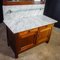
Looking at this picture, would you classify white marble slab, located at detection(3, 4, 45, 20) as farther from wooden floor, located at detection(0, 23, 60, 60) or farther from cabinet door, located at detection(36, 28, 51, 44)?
wooden floor, located at detection(0, 23, 60, 60)

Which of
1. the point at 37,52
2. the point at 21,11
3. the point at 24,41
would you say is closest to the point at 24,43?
the point at 24,41

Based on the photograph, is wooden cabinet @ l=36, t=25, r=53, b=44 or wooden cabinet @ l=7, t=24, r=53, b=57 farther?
wooden cabinet @ l=36, t=25, r=53, b=44

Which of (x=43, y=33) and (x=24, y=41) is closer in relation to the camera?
(x=24, y=41)

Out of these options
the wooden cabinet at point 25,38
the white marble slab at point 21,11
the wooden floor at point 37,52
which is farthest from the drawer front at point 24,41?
→ the white marble slab at point 21,11

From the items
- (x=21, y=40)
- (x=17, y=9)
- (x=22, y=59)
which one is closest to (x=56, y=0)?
(x=17, y=9)

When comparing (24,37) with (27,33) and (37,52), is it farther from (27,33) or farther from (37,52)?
(37,52)

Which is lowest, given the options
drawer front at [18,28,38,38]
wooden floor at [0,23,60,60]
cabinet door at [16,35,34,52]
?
wooden floor at [0,23,60,60]

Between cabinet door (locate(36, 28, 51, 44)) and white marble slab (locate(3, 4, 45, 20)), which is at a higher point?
white marble slab (locate(3, 4, 45, 20))

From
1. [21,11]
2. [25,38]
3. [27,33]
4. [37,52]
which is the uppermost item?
[21,11]

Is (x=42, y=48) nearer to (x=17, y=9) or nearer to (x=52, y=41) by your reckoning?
(x=52, y=41)

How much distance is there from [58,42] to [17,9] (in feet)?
4.84

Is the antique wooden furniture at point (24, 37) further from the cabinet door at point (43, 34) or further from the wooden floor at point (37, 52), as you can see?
the wooden floor at point (37, 52)

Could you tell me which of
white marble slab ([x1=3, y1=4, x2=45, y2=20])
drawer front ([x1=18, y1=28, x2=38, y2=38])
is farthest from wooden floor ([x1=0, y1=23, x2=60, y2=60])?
white marble slab ([x1=3, y1=4, x2=45, y2=20])

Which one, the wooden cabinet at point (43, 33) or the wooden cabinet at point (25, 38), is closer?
the wooden cabinet at point (25, 38)
